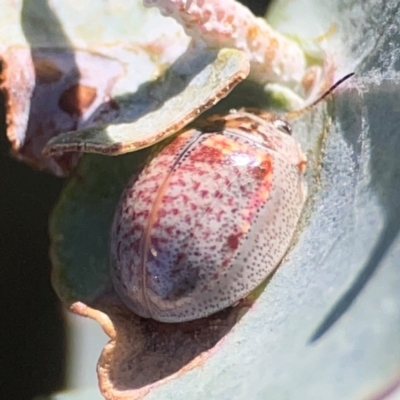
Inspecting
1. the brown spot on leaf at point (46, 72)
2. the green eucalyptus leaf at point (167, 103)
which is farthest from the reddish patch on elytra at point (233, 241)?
the brown spot on leaf at point (46, 72)

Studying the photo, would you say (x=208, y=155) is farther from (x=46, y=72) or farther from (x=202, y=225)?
(x=46, y=72)

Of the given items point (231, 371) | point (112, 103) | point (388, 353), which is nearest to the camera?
point (388, 353)

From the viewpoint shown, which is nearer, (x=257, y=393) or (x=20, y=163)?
(x=257, y=393)

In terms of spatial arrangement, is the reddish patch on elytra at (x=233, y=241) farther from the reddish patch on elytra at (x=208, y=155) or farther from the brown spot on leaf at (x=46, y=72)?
the brown spot on leaf at (x=46, y=72)

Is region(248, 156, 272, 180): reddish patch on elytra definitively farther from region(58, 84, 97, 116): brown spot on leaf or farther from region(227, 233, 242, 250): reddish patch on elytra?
region(58, 84, 97, 116): brown spot on leaf

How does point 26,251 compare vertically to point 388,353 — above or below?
below

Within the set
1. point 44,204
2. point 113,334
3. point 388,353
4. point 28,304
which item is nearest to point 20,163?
point 44,204

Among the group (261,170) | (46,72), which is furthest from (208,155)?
(46,72)

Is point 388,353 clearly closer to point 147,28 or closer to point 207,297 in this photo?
point 207,297
